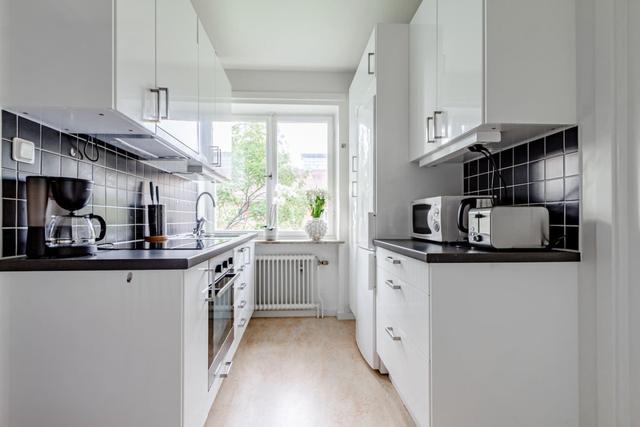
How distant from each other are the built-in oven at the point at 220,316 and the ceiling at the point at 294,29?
1.81 meters

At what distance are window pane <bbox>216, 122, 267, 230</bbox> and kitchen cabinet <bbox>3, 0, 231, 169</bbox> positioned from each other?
7.53ft

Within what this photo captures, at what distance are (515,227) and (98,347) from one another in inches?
65.4

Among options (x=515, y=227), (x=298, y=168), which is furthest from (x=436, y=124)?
(x=298, y=168)

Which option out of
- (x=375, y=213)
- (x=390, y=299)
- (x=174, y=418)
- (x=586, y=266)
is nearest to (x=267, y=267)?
(x=375, y=213)

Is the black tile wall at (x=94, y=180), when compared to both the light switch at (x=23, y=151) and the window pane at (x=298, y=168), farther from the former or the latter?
the window pane at (x=298, y=168)

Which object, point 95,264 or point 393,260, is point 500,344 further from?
point 95,264

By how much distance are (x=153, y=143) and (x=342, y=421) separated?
5.58 feet

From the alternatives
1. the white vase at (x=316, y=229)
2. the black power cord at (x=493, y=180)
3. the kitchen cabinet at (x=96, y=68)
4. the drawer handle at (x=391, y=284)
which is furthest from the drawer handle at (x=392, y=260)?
the white vase at (x=316, y=229)

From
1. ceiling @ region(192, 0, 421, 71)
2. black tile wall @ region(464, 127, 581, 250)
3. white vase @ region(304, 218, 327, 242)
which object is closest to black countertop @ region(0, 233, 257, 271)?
black tile wall @ region(464, 127, 581, 250)

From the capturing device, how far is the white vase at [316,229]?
3.91 metres

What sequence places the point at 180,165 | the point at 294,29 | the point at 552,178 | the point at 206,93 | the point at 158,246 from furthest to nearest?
the point at 294,29
the point at 206,93
the point at 180,165
the point at 158,246
the point at 552,178

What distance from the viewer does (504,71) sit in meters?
1.55

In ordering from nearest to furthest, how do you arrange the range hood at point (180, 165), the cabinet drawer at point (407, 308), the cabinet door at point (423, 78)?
1. the cabinet drawer at point (407, 308)
2. the cabinet door at point (423, 78)
3. the range hood at point (180, 165)

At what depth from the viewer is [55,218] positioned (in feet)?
4.99
